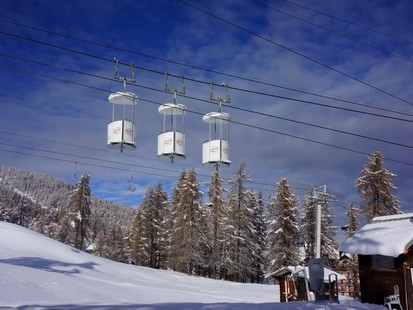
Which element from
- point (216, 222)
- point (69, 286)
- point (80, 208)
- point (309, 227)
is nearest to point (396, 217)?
point (69, 286)

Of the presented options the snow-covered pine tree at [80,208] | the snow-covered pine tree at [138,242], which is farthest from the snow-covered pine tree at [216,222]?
the snow-covered pine tree at [80,208]

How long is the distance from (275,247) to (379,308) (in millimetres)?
29716

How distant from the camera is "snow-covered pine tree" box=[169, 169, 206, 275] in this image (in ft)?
160

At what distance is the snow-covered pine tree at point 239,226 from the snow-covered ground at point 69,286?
9.39 metres

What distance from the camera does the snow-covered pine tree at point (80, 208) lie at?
177ft

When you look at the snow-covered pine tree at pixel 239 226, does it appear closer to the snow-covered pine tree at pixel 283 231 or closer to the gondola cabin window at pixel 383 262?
the snow-covered pine tree at pixel 283 231

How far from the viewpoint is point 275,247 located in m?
45.8

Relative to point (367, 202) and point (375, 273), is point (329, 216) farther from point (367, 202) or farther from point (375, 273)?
point (375, 273)

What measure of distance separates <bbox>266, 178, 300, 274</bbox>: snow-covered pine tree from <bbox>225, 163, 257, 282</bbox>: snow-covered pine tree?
A: 15.6ft

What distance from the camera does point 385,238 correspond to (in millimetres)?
17297

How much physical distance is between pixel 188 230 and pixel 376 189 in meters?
21.5

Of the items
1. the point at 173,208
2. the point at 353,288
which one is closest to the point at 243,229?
the point at 173,208

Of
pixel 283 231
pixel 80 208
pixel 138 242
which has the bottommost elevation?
pixel 138 242

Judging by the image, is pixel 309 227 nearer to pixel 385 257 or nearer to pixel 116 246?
pixel 385 257
